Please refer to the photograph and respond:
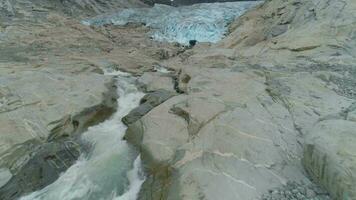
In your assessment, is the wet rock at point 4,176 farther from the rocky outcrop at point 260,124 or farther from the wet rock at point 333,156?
the wet rock at point 333,156

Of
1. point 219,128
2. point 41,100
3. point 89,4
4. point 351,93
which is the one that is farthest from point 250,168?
point 89,4

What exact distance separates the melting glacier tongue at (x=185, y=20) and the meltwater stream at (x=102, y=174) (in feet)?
46.5

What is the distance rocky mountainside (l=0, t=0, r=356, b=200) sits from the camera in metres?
7.32

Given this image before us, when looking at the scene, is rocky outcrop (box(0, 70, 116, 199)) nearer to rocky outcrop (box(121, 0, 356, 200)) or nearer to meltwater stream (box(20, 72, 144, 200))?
meltwater stream (box(20, 72, 144, 200))

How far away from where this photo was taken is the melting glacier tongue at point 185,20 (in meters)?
24.0

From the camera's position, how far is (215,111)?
9727mm

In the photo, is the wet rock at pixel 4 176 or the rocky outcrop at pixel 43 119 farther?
the rocky outcrop at pixel 43 119

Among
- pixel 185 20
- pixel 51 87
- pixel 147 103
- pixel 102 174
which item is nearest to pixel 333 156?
pixel 102 174

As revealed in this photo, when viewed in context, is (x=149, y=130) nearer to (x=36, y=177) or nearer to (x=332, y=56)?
(x=36, y=177)

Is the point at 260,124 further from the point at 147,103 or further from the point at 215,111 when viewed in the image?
the point at 147,103

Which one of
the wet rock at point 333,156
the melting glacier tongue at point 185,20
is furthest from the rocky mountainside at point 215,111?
the melting glacier tongue at point 185,20

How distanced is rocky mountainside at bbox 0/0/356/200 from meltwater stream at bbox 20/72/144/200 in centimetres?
26

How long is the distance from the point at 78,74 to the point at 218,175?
7997 millimetres

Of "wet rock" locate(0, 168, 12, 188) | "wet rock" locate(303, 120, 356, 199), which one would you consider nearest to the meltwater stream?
"wet rock" locate(0, 168, 12, 188)
